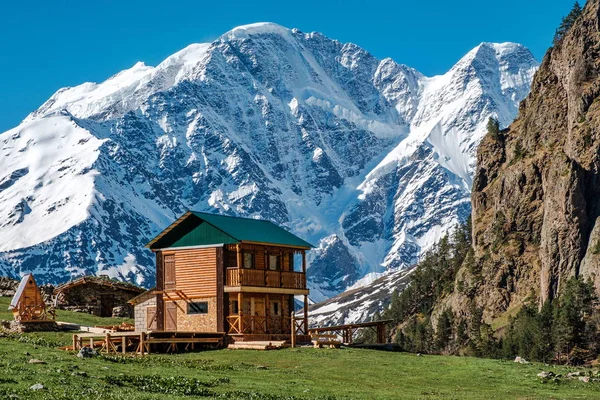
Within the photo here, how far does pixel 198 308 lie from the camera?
77.1 metres

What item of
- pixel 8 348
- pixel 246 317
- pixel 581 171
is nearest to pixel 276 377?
pixel 8 348

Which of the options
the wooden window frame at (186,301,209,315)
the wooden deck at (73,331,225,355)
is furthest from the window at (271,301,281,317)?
the wooden deck at (73,331,225,355)

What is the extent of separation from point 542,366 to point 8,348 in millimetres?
28214

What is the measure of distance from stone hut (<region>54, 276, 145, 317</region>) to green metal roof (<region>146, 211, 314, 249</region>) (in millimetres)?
18615

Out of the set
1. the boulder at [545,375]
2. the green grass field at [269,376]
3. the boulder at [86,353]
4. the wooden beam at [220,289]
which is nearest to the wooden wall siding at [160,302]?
the wooden beam at [220,289]

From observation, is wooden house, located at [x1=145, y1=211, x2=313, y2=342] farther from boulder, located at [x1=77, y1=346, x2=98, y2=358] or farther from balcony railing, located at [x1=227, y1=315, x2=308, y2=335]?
boulder, located at [x1=77, y1=346, x2=98, y2=358]

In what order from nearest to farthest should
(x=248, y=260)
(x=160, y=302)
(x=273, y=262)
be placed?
(x=248, y=260), (x=160, y=302), (x=273, y=262)

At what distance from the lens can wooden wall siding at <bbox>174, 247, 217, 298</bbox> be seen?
75875mm

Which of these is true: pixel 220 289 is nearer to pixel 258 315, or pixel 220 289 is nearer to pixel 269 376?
pixel 258 315

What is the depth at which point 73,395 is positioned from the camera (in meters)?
36.8

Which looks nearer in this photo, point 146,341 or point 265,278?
point 146,341

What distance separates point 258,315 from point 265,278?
8.56ft

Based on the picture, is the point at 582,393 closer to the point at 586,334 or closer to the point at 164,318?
the point at 164,318

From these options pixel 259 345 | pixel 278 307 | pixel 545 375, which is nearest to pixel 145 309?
pixel 278 307
